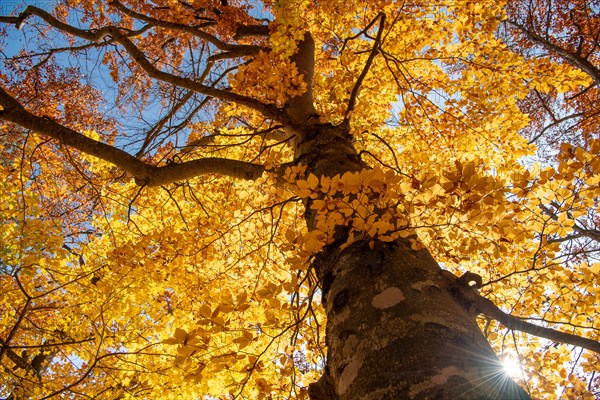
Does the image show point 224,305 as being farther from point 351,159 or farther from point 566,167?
point 566,167

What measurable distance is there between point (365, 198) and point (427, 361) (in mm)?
598

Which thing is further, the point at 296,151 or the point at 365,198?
the point at 296,151

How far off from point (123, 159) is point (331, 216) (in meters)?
1.86

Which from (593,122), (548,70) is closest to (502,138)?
(548,70)

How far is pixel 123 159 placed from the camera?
2.59 meters

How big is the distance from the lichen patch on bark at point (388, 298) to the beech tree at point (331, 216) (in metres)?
0.01

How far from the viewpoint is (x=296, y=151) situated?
105 inches

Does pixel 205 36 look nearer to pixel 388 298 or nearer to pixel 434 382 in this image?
pixel 388 298

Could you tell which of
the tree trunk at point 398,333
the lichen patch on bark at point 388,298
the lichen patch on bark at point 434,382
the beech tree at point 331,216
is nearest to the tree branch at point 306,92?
the beech tree at point 331,216

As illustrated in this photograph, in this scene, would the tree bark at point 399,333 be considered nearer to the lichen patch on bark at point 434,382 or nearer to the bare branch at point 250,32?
the lichen patch on bark at point 434,382

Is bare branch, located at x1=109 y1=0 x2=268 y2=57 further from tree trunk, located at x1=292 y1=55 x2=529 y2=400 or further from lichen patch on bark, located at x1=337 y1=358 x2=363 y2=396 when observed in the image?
lichen patch on bark, located at x1=337 y1=358 x2=363 y2=396

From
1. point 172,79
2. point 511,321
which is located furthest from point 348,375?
point 172,79

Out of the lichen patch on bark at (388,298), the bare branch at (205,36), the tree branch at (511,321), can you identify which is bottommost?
the tree branch at (511,321)

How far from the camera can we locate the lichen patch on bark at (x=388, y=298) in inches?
47.2
